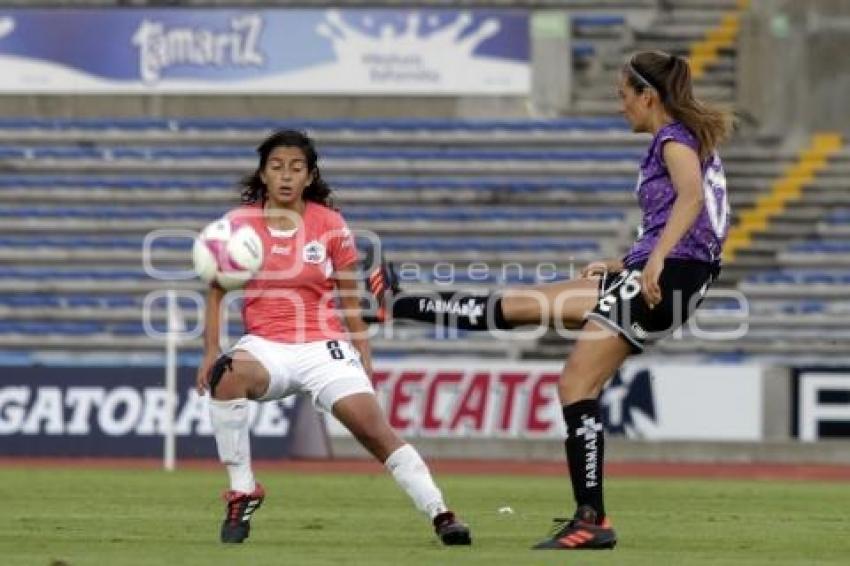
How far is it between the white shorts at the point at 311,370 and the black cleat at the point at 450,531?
2.24 feet

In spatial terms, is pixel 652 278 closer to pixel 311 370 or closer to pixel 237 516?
pixel 311 370

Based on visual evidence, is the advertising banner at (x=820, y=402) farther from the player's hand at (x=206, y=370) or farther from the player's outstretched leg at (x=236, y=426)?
the player's hand at (x=206, y=370)

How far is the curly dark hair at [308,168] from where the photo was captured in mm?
10539

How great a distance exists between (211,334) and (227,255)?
16.2 inches

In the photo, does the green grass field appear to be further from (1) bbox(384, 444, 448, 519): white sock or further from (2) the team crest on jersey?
(2) the team crest on jersey

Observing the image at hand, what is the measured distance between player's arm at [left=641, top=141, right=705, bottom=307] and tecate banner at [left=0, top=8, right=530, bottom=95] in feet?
63.4

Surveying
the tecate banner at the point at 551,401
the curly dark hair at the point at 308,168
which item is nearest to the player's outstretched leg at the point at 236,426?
the curly dark hair at the point at 308,168

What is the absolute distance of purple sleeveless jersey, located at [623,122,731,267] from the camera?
399 inches

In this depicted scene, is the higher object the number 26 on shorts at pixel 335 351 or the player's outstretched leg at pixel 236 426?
the number 26 on shorts at pixel 335 351

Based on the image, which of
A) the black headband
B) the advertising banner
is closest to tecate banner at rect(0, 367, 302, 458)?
the advertising banner

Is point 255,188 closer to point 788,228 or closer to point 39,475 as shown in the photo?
point 39,475

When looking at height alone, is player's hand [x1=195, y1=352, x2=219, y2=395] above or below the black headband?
below

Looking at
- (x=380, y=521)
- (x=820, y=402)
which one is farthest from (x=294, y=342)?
(x=820, y=402)

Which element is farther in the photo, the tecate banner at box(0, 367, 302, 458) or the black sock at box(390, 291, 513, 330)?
the tecate banner at box(0, 367, 302, 458)
